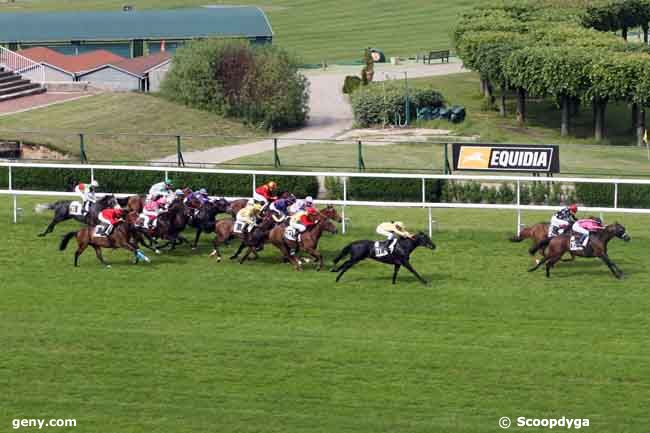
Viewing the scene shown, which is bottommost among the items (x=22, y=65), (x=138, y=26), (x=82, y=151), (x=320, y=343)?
(x=320, y=343)

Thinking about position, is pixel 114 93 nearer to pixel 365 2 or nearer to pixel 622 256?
pixel 622 256

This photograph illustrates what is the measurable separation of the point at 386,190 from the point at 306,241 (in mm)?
7060

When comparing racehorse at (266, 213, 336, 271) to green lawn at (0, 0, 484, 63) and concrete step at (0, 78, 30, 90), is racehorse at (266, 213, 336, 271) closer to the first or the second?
concrete step at (0, 78, 30, 90)

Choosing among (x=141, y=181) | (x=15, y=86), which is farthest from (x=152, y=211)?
(x=15, y=86)

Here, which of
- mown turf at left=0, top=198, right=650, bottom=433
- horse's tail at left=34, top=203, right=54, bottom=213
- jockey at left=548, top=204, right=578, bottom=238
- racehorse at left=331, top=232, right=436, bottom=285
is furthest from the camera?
horse's tail at left=34, top=203, right=54, bottom=213

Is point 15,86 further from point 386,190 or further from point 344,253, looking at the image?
point 344,253

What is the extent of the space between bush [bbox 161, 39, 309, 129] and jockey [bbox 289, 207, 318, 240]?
23220 mm

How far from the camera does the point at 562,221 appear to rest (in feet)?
67.5

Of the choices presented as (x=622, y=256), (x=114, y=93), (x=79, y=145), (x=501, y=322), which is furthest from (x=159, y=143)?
(x=501, y=322)

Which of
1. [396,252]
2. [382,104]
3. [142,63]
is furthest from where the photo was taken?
[142,63]

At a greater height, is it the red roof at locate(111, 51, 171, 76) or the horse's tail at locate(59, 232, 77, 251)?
the red roof at locate(111, 51, 171, 76)

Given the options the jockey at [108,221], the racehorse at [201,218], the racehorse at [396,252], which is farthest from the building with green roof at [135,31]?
the racehorse at [396,252]

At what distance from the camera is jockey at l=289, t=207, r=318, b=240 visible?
67.6ft

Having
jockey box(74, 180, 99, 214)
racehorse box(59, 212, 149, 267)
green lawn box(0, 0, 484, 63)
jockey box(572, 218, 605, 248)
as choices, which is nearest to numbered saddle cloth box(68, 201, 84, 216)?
jockey box(74, 180, 99, 214)
